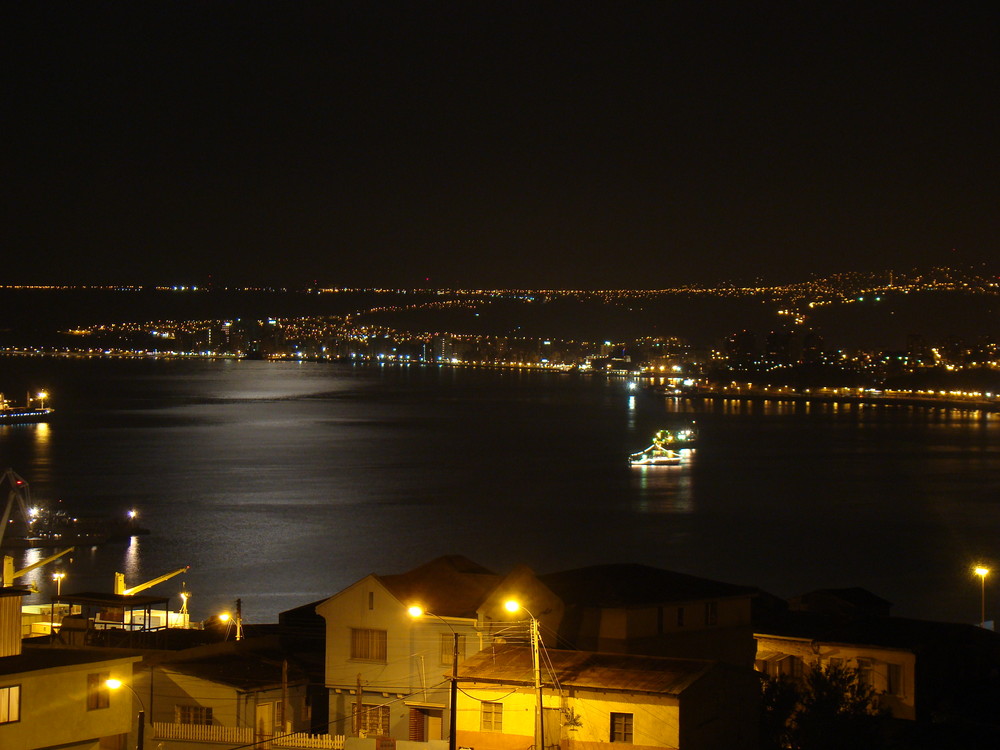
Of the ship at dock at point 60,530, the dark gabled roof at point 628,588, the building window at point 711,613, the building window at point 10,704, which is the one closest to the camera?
the building window at point 10,704

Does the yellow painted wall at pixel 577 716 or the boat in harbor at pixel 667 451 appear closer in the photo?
the yellow painted wall at pixel 577 716

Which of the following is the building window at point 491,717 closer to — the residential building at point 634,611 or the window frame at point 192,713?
the residential building at point 634,611

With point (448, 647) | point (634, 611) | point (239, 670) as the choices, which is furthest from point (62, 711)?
point (634, 611)

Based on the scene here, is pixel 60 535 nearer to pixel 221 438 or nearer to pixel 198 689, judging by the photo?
pixel 198 689

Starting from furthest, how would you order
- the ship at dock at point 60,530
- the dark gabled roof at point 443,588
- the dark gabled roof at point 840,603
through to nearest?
1. the ship at dock at point 60,530
2. the dark gabled roof at point 840,603
3. the dark gabled roof at point 443,588

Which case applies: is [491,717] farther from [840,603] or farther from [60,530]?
[60,530]

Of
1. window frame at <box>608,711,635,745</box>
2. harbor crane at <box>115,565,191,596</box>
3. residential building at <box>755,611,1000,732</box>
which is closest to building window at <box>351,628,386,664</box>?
window frame at <box>608,711,635,745</box>

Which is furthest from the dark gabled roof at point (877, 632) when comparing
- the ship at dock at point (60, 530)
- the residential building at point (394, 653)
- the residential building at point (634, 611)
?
the ship at dock at point (60, 530)
